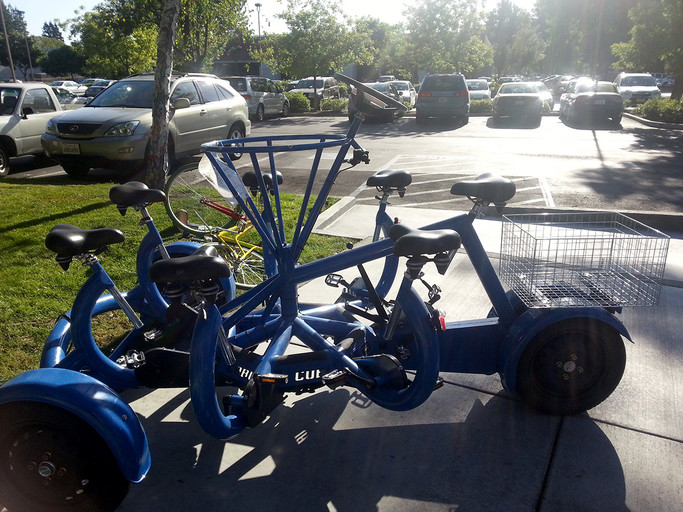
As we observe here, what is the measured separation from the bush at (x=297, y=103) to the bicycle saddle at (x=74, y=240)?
22729 mm

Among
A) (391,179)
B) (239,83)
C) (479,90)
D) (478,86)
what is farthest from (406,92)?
(391,179)

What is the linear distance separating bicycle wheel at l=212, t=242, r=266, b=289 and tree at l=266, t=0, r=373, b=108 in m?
21.8

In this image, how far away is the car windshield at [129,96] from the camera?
10188mm

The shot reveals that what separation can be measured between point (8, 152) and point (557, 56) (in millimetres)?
72105

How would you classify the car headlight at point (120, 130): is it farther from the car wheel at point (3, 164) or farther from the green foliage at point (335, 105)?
the green foliage at point (335, 105)

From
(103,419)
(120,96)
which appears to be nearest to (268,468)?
(103,419)

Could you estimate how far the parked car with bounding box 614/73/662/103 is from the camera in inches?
972

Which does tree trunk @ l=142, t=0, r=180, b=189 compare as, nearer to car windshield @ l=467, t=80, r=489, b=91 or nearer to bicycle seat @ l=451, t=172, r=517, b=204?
bicycle seat @ l=451, t=172, r=517, b=204

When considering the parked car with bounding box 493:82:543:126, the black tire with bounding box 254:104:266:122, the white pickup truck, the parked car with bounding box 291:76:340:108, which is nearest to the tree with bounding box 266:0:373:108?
the parked car with bounding box 291:76:340:108

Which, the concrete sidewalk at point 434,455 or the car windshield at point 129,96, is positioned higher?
the car windshield at point 129,96

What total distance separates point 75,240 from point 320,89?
88.5 feet

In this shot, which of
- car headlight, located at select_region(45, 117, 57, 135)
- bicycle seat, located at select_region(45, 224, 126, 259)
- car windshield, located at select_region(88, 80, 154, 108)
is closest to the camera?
bicycle seat, located at select_region(45, 224, 126, 259)

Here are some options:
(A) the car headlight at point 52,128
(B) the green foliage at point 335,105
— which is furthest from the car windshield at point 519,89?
(A) the car headlight at point 52,128

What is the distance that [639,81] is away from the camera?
26141 millimetres
